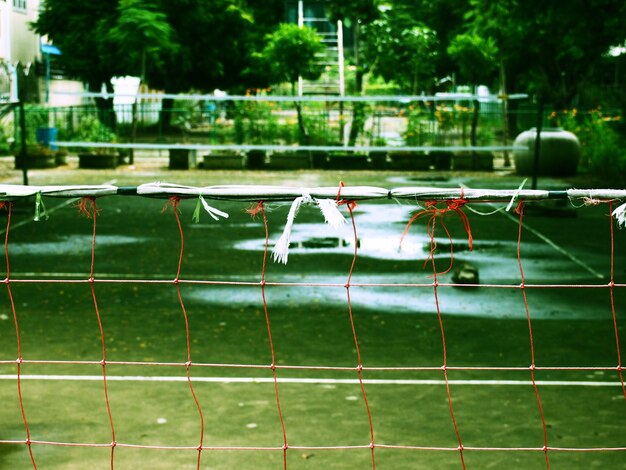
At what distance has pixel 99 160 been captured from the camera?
2594 cm

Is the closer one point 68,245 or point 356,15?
point 68,245

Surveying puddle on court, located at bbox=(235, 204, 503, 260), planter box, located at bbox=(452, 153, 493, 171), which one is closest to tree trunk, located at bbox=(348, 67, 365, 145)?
planter box, located at bbox=(452, 153, 493, 171)

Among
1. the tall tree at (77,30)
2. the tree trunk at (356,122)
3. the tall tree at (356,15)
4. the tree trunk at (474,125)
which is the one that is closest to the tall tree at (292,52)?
the tall tree at (356,15)

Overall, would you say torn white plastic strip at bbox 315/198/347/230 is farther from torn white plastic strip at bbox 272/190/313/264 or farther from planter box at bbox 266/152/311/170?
planter box at bbox 266/152/311/170

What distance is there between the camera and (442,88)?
59062 mm

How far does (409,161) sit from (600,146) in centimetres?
480

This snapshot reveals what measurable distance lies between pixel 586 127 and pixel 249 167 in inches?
338

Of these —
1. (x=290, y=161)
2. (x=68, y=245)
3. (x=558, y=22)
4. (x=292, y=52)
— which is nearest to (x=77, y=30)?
(x=292, y=52)

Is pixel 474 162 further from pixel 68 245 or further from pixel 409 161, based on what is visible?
pixel 68 245

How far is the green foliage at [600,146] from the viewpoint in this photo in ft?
74.3

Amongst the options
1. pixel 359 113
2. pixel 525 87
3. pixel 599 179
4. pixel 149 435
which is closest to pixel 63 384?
pixel 149 435

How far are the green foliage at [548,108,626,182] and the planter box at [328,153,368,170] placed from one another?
5.35m

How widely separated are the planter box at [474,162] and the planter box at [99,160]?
8.24m

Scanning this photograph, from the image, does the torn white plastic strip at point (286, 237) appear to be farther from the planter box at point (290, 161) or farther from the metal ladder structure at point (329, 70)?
the metal ladder structure at point (329, 70)
